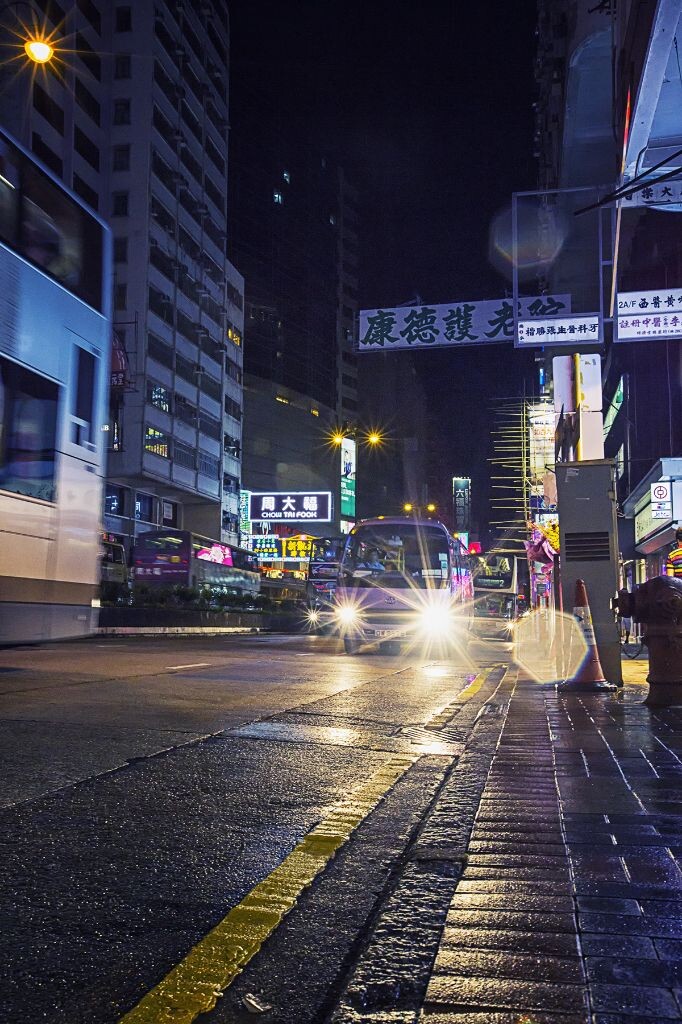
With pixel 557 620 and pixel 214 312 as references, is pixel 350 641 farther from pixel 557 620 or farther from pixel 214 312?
pixel 214 312

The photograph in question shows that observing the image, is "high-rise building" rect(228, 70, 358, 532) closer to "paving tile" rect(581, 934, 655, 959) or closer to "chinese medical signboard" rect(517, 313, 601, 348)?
"chinese medical signboard" rect(517, 313, 601, 348)

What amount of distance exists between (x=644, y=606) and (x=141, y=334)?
1917 inches

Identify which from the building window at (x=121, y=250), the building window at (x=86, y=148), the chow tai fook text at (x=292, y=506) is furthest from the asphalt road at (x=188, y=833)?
the chow tai fook text at (x=292, y=506)

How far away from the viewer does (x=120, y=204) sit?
54500 millimetres

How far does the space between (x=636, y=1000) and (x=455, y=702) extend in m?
6.58

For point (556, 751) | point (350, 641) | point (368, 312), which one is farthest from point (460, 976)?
point (368, 312)

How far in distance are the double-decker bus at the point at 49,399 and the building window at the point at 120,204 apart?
1847 inches

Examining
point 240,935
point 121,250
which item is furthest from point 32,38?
point 240,935

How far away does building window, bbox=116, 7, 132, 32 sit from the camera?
182 ft

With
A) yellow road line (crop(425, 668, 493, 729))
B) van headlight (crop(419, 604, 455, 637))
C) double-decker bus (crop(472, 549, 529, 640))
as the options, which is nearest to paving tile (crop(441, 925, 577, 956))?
yellow road line (crop(425, 668, 493, 729))

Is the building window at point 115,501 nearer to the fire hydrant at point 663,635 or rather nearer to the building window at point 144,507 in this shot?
the building window at point 144,507

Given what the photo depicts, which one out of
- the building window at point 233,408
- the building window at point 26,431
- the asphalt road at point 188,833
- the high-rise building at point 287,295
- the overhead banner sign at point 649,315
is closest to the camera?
the asphalt road at point 188,833

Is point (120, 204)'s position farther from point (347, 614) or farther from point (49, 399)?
point (49, 399)

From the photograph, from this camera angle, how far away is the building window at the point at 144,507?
5512 centimetres
